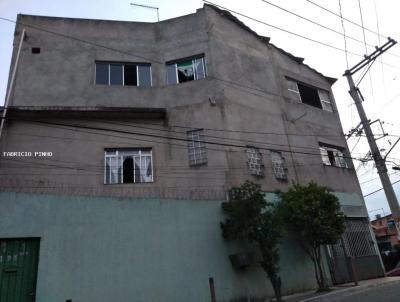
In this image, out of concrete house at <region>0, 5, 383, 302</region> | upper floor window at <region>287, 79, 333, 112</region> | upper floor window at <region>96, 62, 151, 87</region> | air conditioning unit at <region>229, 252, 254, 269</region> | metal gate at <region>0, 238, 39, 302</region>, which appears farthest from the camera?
upper floor window at <region>287, 79, 333, 112</region>

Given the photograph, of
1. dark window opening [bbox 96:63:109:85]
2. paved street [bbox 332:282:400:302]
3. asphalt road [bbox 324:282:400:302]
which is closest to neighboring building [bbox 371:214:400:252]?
asphalt road [bbox 324:282:400:302]

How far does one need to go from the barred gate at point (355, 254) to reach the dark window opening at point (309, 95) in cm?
668

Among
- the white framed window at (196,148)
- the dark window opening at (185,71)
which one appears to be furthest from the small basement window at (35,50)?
the white framed window at (196,148)

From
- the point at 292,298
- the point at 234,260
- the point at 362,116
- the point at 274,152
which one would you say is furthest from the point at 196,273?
the point at 362,116

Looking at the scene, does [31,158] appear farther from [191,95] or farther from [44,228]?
[191,95]

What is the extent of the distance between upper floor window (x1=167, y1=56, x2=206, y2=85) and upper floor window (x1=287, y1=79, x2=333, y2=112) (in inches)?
202

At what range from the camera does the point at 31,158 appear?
41.2 feet

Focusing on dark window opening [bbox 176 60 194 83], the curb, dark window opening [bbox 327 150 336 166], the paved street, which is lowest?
the paved street

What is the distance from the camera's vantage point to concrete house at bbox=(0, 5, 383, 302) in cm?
850

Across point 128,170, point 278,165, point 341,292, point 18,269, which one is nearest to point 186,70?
point 128,170

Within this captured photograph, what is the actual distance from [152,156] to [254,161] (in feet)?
13.5

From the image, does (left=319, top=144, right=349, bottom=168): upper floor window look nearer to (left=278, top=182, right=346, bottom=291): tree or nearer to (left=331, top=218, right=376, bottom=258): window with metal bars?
(left=331, top=218, right=376, bottom=258): window with metal bars

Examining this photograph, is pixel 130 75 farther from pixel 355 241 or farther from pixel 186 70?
pixel 355 241

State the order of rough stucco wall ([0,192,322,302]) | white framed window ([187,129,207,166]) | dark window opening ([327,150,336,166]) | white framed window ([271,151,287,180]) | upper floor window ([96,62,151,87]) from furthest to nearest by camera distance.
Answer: dark window opening ([327,150,336,166]) → upper floor window ([96,62,151,87]) → white framed window ([271,151,287,180]) → white framed window ([187,129,207,166]) → rough stucco wall ([0,192,322,302])
